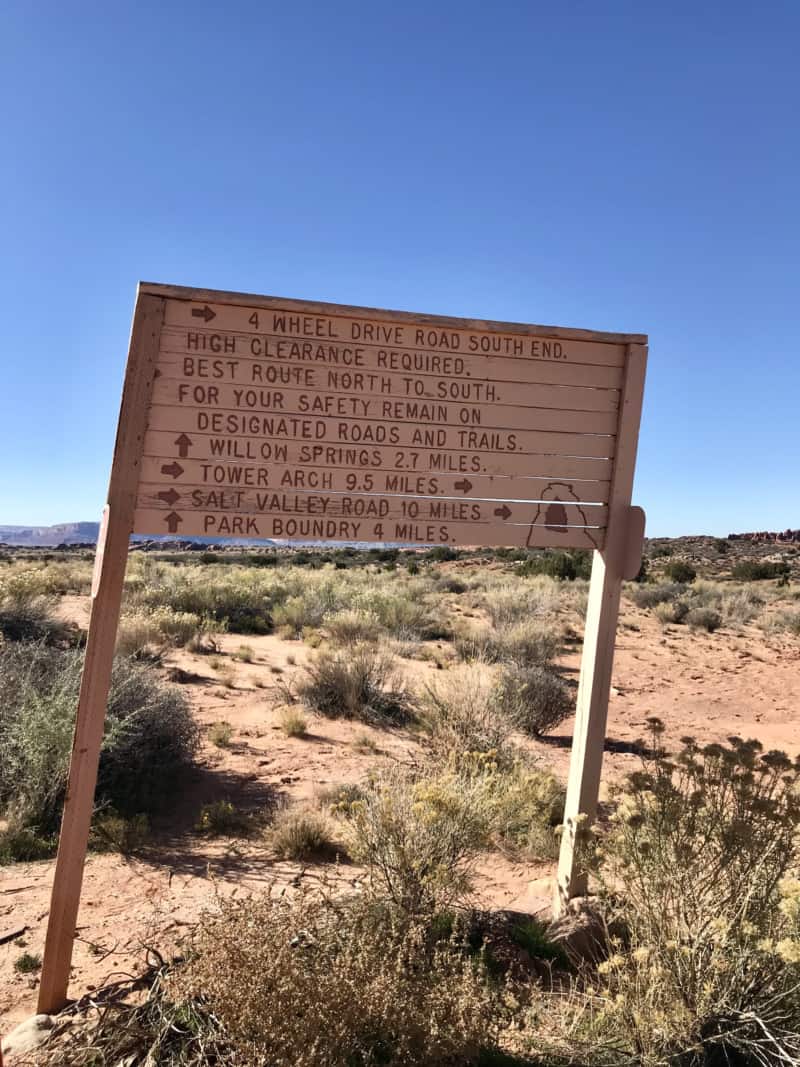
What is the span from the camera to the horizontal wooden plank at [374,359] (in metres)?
3.32

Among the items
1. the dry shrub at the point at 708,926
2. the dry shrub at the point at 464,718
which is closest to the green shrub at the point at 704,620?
the dry shrub at the point at 464,718

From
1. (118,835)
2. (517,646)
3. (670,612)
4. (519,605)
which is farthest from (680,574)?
(118,835)

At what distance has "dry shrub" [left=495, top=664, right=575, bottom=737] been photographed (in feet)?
26.7

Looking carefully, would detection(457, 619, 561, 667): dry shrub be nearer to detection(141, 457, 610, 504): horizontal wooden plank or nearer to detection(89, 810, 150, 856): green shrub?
detection(89, 810, 150, 856): green shrub

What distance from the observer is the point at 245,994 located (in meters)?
2.42

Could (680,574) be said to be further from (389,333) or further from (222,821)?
(389,333)

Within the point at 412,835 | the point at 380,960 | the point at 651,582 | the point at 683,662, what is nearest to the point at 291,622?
the point at 683,662

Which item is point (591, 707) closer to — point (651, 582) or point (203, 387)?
point (203, 387)

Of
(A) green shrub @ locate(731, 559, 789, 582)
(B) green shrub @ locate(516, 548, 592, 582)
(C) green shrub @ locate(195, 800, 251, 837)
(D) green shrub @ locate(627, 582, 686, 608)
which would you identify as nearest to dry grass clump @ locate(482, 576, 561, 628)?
(D) green shrub @ locate(627, 582, 686, 608)

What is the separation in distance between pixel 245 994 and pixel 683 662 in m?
12.5

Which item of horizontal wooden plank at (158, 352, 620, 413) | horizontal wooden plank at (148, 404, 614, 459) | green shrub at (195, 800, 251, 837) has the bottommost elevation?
green shrub at (195, 800, 251, 837)

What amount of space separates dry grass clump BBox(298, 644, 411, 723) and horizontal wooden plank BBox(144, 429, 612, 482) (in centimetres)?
510

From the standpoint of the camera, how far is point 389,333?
11.7 ft

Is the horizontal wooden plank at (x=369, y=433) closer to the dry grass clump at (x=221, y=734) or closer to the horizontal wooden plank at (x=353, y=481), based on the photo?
the horizontal wooden plank at (x=353, y=481)
